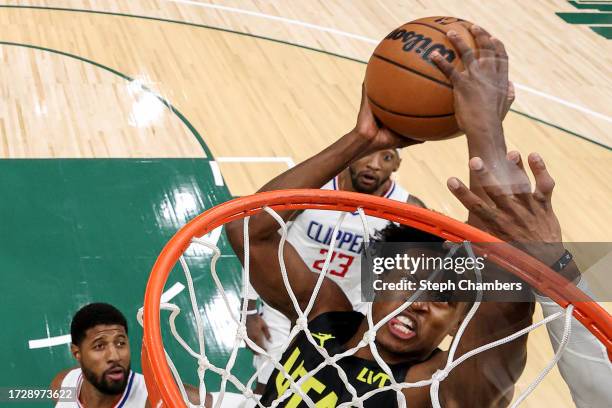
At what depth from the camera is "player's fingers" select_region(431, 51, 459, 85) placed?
→ 2197 mm

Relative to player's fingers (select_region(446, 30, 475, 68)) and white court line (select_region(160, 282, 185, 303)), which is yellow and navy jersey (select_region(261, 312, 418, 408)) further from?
white court line (select_region(160, 282, 185, 303))

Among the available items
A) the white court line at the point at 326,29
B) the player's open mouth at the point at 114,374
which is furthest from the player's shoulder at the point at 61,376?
the white court line at the point at 326,29

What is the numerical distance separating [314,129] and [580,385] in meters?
4.11

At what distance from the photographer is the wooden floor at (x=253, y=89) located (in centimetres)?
557

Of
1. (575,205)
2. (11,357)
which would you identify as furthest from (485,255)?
(575,205)

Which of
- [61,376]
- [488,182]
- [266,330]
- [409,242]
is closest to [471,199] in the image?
[488,182]

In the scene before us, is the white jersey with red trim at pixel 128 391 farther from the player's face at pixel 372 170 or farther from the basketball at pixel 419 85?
the basketball at pixel 419 85

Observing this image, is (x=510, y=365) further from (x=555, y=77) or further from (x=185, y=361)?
(x=555, y=77)

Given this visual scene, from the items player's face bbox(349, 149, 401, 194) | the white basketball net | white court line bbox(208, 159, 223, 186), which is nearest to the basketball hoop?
the white basketball net

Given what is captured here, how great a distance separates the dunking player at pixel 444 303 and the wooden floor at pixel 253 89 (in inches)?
80.5

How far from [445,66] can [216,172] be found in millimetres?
3300

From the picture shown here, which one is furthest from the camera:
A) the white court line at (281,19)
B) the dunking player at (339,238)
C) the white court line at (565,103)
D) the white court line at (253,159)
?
the white court line at (281,19)

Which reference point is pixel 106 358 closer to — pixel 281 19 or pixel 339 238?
pixel 339 238

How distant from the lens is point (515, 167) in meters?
1.81
